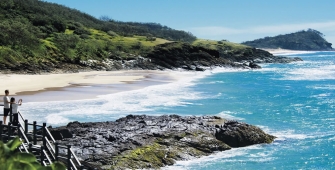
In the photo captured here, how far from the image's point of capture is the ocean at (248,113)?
19.2 metres

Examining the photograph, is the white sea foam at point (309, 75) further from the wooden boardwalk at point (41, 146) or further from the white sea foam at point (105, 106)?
the wooden boardwalk at point (41, 146)

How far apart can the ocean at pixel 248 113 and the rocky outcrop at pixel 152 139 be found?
598 mm

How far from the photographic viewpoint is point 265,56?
138 metres

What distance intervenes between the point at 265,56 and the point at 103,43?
69.3m

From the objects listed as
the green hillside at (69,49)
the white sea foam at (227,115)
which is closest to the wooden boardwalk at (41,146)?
the white sea foam at (227,115)

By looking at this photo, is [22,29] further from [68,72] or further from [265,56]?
[265,56]

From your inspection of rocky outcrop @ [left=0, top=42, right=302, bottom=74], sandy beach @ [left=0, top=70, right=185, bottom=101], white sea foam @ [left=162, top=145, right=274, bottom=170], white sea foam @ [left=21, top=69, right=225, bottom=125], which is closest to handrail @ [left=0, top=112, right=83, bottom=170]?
white sea foam @ [left=162, top=145, right=274, bottom=170]

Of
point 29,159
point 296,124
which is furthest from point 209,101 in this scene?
point 29,159

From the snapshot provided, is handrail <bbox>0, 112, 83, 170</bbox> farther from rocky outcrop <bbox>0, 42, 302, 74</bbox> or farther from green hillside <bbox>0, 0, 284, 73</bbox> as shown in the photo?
rocky outcrop <bbox>0, 42, 302, 74</bbox>

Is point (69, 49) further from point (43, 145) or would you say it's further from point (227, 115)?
point (43, 145)

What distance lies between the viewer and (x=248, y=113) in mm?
31969

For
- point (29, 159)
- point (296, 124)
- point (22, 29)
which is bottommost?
point (296, 124)

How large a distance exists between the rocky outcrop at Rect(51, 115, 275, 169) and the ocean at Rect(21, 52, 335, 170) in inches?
23.5

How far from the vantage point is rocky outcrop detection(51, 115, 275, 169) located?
54.7ft
